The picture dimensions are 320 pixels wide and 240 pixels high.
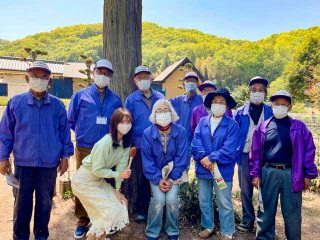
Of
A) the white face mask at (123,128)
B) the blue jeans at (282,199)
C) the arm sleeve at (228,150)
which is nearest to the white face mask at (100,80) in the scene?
the white face mask at (123,128)

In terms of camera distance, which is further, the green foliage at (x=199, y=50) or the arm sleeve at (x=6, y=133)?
the green foliage at (x=199, y=50)

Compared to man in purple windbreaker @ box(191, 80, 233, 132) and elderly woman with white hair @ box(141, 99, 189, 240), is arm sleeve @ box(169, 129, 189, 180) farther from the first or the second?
man in purple windbreaker @ box(191, 80, 233, 132)

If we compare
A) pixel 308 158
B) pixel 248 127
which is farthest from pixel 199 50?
pixel 308 158

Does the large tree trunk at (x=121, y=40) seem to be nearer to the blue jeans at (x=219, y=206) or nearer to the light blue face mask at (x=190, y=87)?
the light blue face mask at (x=190, y=87)

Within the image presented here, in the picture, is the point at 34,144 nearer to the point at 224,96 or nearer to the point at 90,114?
the point at 90,114

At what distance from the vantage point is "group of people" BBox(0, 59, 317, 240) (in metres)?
3.73

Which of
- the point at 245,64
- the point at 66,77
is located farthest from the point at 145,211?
the point at 245,64

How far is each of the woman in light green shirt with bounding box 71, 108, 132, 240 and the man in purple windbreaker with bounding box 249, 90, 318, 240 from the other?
1.72 m

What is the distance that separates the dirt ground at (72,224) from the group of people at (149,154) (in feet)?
0.73

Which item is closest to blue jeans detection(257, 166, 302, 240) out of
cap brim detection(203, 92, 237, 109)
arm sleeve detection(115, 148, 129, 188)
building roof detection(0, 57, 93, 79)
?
cap brim detection(203, 92, 237, 109)

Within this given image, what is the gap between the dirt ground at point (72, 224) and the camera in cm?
447

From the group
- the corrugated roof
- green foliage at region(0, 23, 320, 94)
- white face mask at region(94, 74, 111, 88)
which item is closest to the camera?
white face mask at region(94, 74, 111, 88)

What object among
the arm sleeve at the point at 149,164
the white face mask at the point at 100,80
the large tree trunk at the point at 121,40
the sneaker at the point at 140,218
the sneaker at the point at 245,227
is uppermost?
the large tree trunk at the point at 121,40

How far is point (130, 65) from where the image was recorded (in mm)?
5016
